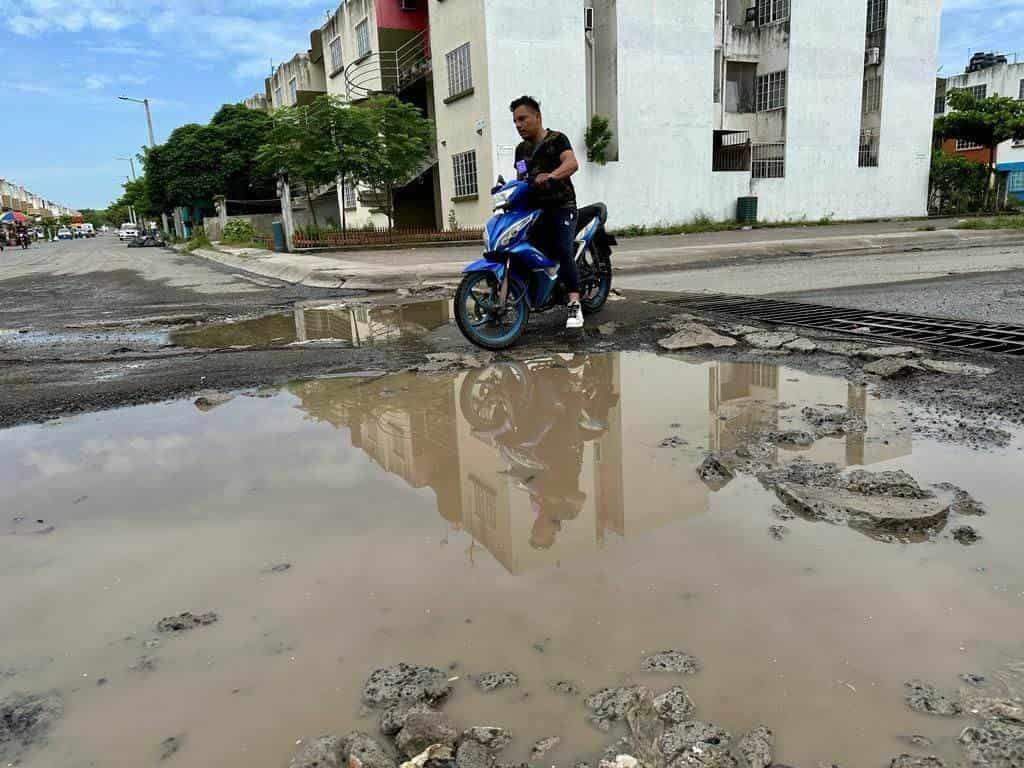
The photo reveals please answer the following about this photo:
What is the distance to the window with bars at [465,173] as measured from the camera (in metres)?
22.0

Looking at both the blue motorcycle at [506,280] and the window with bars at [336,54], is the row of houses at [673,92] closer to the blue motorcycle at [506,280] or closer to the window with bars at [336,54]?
the window with bars at [336,54]

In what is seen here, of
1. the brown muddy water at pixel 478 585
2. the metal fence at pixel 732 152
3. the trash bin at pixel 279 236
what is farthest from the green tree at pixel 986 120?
the brown muddy water at pixel 478 585

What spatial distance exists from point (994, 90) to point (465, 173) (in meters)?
39.3

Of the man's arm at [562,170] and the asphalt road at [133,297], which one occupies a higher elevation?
the man's arm at [562,170]

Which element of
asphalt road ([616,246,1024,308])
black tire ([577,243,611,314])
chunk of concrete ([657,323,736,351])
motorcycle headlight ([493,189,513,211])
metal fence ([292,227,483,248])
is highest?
motorcycle headlight ([493,189,513,211])

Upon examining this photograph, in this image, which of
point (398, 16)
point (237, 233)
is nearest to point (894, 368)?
point (398, 16)

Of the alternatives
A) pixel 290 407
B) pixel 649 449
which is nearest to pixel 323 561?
pixel 649 449

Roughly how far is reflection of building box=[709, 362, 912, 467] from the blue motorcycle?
1.66 m

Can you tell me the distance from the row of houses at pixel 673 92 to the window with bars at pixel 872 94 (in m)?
0.06

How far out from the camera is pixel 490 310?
5.57m

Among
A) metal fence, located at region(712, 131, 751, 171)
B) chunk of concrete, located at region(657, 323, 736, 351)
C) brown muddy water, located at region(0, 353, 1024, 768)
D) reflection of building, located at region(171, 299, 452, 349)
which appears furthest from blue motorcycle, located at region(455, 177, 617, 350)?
metal fence, located at region(712, 131, 751, 171)

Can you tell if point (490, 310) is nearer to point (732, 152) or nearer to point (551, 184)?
point (551, 184)

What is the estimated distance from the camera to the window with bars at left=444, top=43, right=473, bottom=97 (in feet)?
70.1

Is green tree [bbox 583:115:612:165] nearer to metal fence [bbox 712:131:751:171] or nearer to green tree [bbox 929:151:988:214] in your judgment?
metal fence [bbox 712:131:751:171]
